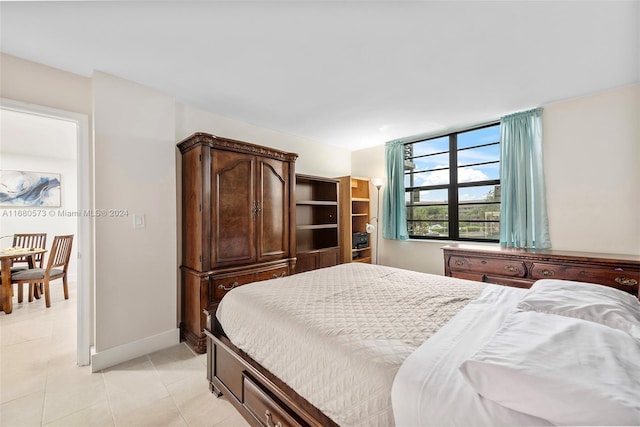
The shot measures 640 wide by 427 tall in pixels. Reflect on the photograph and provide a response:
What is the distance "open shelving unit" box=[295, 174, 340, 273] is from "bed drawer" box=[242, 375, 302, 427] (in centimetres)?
248

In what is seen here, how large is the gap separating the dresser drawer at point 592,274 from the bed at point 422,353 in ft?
3.73

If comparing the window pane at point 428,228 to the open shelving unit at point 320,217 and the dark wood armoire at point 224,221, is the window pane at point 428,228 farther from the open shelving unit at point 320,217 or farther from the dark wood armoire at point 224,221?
the dark wood armoire at point 224,221

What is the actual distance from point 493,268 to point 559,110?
74.7 inches

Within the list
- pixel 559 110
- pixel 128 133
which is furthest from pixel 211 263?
pixel 559 110

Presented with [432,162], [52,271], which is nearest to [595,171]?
[432,162]

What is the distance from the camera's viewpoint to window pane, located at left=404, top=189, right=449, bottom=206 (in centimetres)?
394

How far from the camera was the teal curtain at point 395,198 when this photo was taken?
4.16 meters

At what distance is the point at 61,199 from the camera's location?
215 inches

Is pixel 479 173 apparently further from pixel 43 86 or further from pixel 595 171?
pixel 43 86

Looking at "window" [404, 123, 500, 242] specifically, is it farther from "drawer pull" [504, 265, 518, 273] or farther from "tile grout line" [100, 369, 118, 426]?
"tile grout line" [100, 369, 118, 426]

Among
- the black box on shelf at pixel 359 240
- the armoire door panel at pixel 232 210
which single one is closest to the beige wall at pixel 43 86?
the armoire door panel at pixel 232 210

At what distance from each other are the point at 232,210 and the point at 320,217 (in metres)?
1.87

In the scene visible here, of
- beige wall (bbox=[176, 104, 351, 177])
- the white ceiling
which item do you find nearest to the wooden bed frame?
the white ceiling

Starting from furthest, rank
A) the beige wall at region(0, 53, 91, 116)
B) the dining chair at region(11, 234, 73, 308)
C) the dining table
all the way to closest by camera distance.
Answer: the dining chair at region(11, 234, 73, 308) → the dining table → the beige wall at region(0, 53, 91, 116)
